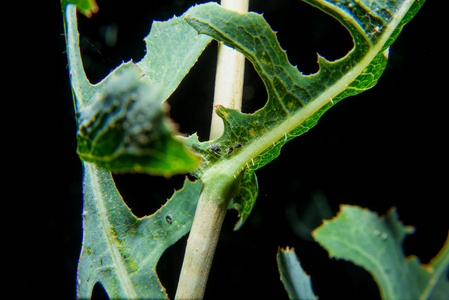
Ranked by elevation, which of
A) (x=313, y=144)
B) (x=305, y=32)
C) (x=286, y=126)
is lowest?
(x=286, y=126)

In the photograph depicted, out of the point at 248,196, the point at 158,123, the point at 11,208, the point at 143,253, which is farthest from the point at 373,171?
the point at 11,208

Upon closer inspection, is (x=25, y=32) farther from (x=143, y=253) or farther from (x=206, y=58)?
(x=143, y=253)

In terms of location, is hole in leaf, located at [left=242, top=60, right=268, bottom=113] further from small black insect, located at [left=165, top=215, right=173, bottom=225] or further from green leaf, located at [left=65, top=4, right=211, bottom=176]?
green leaf, located at [left=65, top=4, right=211, bottom=176]

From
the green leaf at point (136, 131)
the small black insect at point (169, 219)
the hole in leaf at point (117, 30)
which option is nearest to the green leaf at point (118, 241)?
the small black insect at point (169, 219)

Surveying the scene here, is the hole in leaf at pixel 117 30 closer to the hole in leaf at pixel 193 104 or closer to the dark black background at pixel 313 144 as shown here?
the dark black background at pixel 313 144

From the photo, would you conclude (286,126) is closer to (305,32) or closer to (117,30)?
(305,32)

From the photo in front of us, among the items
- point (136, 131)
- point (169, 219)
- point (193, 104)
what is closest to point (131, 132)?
point (136, 131)
